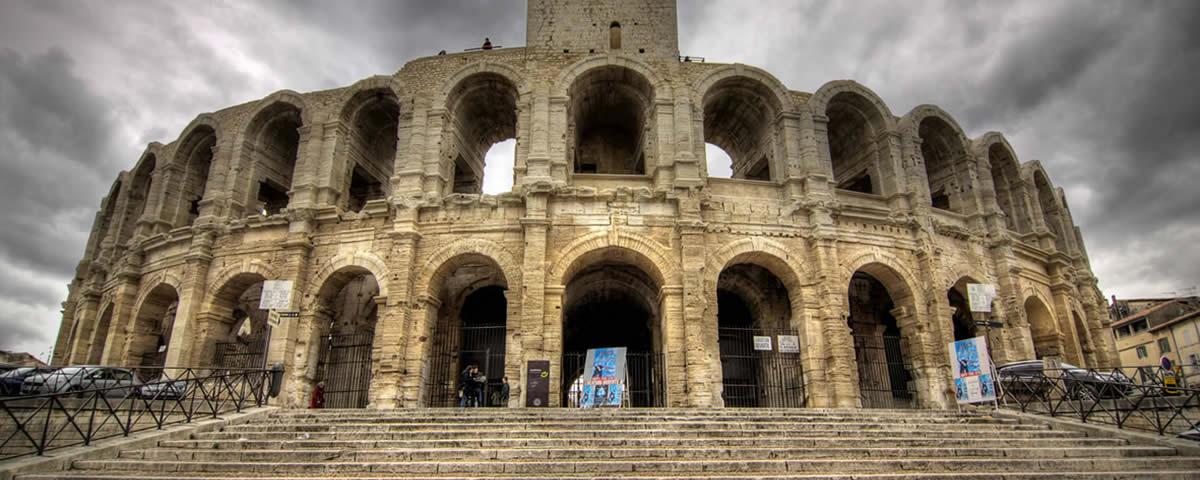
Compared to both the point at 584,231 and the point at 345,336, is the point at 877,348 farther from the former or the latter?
the point at 345,336

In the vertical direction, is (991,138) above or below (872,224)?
above

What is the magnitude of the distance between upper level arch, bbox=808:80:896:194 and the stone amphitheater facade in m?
0.07

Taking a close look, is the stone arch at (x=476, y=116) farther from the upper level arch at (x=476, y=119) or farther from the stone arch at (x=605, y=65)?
the stone arch at (x=605, y=65)

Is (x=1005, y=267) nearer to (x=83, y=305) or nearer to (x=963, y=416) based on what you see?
(x=963, y=416)

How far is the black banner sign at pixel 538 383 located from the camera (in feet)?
42.1

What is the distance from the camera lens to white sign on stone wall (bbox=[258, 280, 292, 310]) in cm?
1447

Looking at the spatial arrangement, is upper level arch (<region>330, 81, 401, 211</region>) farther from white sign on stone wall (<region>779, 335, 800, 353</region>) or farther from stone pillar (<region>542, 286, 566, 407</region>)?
white sign on stone wall (<region>779, 335, 800, 353</region>)

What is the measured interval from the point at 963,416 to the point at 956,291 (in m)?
8.22

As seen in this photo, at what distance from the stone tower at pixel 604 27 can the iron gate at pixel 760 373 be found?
851 centimetres

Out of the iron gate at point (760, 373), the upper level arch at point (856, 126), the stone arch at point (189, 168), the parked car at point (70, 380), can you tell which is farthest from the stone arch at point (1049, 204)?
the stone arch at point (189, 168)

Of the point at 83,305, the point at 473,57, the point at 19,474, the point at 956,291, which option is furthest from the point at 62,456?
the point at 956,291

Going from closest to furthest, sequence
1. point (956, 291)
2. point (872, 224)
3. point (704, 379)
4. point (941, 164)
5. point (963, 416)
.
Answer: point (963, 416)
point (704, 379)
point (872, 224)
point (956, 291)
point (941, 164)

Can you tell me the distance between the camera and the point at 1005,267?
17.4 meters

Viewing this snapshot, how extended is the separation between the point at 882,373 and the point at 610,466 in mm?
12605
